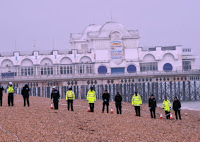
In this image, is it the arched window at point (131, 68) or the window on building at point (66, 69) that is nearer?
the arched window at point (131, 68)

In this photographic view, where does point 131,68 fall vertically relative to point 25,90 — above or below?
above

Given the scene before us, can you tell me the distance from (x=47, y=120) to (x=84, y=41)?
60.8 meters

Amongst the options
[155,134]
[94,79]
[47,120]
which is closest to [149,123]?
[155,134]

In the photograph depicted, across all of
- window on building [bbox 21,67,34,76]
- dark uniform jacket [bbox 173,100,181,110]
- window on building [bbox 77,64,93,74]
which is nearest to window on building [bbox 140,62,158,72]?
window on building [bbox 77,64,93,74]

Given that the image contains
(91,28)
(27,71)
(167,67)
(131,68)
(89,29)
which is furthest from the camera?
(91,28)

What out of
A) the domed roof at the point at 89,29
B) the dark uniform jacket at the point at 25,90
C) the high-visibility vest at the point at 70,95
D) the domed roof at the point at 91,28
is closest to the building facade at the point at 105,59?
the domed roof at the point at 89,29

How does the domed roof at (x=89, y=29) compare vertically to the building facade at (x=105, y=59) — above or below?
above

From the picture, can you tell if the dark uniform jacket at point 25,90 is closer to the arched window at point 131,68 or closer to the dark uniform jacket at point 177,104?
the dark uniform jacket at point 177,104

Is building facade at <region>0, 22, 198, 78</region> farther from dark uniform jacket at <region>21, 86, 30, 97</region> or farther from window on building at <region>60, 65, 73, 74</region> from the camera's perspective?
dark uniform jacket at <region>21, 86, 30, 97</region>

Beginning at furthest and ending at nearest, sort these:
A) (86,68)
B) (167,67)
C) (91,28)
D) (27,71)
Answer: (91,28)
(167,67)
(27,71)
(86,68)

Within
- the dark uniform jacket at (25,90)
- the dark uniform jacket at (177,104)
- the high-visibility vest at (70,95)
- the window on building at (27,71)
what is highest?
the window on building at (27,71)

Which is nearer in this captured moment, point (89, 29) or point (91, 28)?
point (89, 29)

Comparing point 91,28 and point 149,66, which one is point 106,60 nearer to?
point 149,66

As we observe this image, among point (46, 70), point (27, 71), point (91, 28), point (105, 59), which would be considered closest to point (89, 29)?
point (91, 28)
